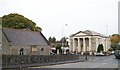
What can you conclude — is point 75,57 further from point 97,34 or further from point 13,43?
point 97,34

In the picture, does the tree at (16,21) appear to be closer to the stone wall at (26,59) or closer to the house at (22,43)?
the house at (22,43)

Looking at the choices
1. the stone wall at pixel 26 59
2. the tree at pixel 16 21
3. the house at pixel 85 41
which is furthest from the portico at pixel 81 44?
the stone wall at pixel 26 59

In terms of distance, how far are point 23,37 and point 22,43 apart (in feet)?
12.2

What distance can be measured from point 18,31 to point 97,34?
68812mm

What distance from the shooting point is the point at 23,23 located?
276 feet

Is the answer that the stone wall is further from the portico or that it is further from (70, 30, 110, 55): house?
the portico

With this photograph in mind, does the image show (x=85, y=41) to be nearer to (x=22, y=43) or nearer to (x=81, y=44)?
(x=81, y=44)

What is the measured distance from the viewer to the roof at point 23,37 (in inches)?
2506

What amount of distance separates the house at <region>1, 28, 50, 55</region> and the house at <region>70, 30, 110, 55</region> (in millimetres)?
53265

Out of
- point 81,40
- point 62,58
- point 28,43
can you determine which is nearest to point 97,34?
point 81,40

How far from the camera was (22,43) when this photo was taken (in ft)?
218

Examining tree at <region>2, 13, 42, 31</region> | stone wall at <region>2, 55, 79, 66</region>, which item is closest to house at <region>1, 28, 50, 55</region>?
tree at <region>2, 13, 42, 31</region>

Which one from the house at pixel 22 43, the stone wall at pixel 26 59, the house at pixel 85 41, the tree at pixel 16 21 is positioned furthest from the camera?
the house at pixel 85 41

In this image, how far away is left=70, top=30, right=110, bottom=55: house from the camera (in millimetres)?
129875
